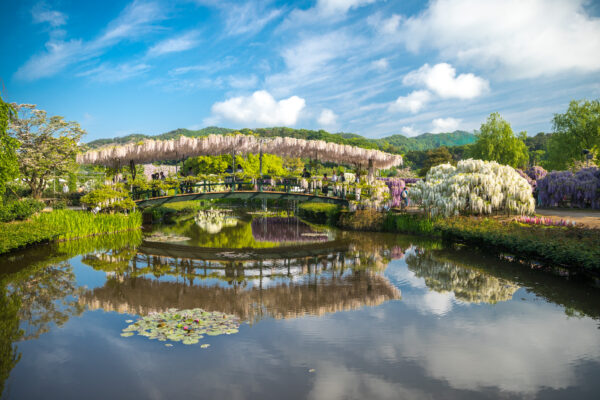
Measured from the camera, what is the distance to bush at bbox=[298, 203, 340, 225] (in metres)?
24.1

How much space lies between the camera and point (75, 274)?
10.8 meters

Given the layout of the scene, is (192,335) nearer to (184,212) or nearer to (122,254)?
(122,254)

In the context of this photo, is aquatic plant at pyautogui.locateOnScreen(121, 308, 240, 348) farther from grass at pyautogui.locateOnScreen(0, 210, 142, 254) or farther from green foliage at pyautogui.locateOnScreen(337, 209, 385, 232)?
green foliage at pyautogui.locateOnScreen(337, 209, 385, 232)

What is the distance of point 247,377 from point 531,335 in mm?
5178

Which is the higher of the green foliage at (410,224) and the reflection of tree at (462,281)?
the green foliage at (410,224)

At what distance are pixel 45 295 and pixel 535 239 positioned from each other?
1418cm

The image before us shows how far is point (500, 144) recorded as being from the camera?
156 feet

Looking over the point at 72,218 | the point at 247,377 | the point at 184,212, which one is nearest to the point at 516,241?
the point at 247,377

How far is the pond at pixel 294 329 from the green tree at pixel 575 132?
121ft

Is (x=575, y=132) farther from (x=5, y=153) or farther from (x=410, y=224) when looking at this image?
(x=5, y=153)

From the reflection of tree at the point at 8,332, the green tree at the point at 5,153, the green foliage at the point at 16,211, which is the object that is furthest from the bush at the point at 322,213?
the reflection of tree at the point at 8,332

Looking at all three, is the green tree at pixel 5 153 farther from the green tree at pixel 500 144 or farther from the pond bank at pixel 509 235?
the green tree at pixel 500 144

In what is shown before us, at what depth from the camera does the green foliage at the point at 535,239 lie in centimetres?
977

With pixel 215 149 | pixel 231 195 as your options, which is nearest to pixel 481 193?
pixel 231 195
